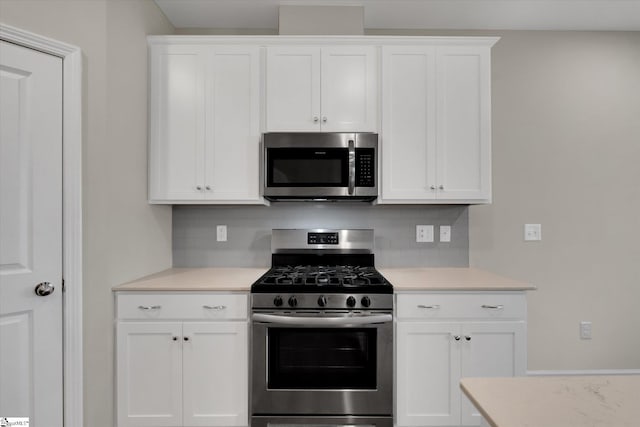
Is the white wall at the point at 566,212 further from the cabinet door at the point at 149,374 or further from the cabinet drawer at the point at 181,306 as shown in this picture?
the cabinet door at the point at 149,374

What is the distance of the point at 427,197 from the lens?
7.72 feet

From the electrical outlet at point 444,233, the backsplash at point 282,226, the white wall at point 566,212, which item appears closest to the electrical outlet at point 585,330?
the white wall at point 566,212

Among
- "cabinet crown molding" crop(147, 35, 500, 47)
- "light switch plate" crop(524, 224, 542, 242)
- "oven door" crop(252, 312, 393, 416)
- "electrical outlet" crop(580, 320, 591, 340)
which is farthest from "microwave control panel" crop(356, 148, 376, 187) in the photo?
"electrical outlet" crop(580, 320, 591, 340)

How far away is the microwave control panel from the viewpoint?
2.31 metres

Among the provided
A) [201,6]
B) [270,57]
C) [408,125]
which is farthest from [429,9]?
[201,6]

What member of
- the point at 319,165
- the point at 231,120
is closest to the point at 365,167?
the point at 319,165

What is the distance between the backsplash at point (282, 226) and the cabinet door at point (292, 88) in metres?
0.64

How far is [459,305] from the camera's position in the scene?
202cm

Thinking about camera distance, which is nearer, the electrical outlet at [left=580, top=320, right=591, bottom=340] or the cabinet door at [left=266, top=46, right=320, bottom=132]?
the cabinet door at [left=266, top=46, right=320, bottom=132]

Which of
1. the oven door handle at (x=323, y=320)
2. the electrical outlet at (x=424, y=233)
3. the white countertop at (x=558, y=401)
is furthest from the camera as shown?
the electrical outlet at (x=424, y=233)

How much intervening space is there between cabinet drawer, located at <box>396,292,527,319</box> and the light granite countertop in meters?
0.04

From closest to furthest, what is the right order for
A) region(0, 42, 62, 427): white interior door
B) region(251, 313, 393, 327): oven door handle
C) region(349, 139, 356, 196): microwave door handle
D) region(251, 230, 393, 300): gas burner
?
region(0, 42, 62, 427): white interior door < region(251, 313, 393, 327): oven door handle < region(349, 139, 356, 196): microwave door handle < region(251, 230, 393, 300): gas burner

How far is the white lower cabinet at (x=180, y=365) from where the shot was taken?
1969 millimetres

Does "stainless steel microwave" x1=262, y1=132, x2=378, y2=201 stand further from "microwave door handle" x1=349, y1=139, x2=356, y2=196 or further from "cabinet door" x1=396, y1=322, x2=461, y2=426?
"cabinet door" x1=396, y1=322, x2=461, y2=426
